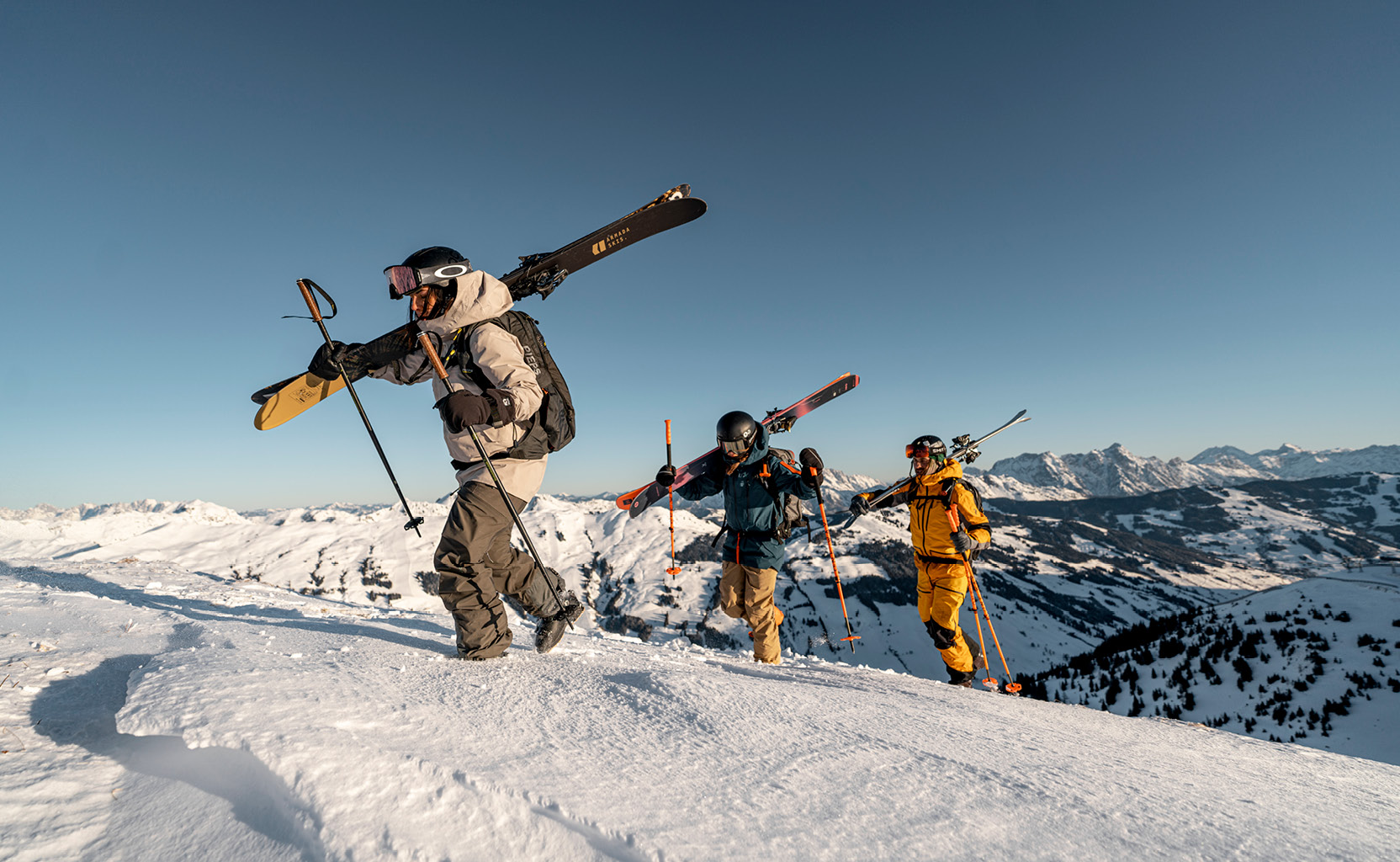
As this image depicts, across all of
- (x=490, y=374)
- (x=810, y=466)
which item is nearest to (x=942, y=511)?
(x=810, y=466)

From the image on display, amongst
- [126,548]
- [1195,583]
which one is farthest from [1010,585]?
[126,548]

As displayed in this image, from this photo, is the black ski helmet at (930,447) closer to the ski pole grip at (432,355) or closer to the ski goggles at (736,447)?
the ski goggles at (736,447)

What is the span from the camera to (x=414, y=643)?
461 centimetres

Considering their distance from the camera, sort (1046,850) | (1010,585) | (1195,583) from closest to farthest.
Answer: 1. (1046,850)
2. (1010,585)
3. (1195,583)

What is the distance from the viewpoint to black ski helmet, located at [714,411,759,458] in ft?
22.0

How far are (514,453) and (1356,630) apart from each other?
23.9 meters

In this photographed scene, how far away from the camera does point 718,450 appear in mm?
7742

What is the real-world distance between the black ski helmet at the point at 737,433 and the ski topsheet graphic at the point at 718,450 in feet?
2.95

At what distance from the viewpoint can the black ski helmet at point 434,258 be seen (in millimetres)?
4051

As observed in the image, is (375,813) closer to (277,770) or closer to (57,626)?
(277,770)

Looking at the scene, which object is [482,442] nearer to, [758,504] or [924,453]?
[758,504]

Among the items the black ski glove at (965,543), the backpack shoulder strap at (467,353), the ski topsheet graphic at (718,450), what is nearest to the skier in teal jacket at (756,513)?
the ski topsheet graphic at (718,450)

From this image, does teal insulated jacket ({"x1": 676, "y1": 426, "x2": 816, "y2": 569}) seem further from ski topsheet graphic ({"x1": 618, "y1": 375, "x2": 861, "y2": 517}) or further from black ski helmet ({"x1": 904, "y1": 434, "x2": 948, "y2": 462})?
black ski helmet ({"x1": 904, "y1": 434, "x2": 948, "y2": 462})

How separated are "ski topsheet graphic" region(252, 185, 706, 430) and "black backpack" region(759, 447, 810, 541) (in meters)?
3.32
